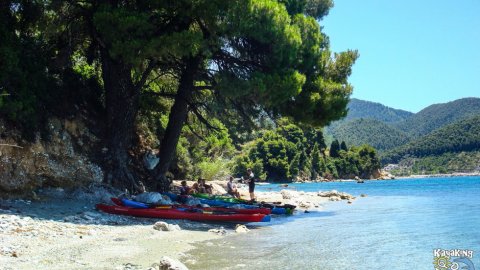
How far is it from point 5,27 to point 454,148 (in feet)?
517

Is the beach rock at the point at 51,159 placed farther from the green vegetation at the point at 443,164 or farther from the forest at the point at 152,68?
the green vegetation at the point at 443,164

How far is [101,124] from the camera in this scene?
17.3 meters

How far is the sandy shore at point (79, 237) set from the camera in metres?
7.83

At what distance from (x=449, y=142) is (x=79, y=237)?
159 metres

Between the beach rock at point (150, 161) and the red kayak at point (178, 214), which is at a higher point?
the beach rock at point (150, 161)

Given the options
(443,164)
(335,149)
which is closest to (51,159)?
(335,149)

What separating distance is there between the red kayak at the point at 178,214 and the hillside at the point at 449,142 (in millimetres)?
148297

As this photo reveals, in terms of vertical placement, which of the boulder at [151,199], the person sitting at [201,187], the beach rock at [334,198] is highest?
the person sitting at [201,187]

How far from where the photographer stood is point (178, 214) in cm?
1402

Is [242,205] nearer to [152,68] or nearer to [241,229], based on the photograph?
[241,229]

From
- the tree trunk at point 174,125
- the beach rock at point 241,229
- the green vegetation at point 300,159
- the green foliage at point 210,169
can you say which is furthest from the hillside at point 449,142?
the beach rock at point 241,229

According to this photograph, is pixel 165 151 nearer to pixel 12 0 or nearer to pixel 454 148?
pixel 12 0

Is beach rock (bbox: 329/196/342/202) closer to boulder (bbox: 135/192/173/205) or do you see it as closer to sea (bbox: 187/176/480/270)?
sea (bbox: 187/176/480/270)

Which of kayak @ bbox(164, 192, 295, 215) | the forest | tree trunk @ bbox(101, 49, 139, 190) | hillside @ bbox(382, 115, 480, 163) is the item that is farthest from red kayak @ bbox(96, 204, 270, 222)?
hillside @ bbox(382, 115, 480, 163)
